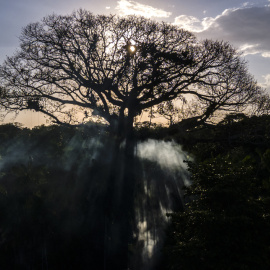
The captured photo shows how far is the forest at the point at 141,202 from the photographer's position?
5949 millimetres

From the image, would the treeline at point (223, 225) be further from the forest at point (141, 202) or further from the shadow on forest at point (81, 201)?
the shadow on forest at point (81, 201)

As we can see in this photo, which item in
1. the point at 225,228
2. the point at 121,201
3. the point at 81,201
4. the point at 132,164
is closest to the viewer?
the point at 225,228

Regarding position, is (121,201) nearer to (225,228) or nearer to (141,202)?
(141,202)

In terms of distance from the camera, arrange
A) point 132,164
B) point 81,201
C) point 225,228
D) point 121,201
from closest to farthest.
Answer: point 225,228 < point 81,201 < point 121,201 < point 132,164

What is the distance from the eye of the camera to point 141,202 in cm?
1506

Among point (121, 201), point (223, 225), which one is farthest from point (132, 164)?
point (223, 225)

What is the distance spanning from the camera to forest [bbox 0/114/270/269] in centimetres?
595

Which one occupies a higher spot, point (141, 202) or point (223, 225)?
point (223, 225)

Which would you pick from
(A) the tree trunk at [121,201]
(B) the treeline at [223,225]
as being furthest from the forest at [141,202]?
(A) the tree trunk at [121,201]

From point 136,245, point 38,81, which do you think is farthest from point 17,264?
point 38,81

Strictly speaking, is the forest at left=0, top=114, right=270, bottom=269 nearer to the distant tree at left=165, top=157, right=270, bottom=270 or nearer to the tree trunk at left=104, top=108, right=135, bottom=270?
the distant tree at left=165, top=157, right=270, bottom=270

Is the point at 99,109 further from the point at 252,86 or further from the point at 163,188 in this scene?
the point at 252,86

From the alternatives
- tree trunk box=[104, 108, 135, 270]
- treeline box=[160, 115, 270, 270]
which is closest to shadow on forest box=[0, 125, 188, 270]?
tree trunk box=[104, 108, 135, 270]

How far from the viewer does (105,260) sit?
10438 mm
